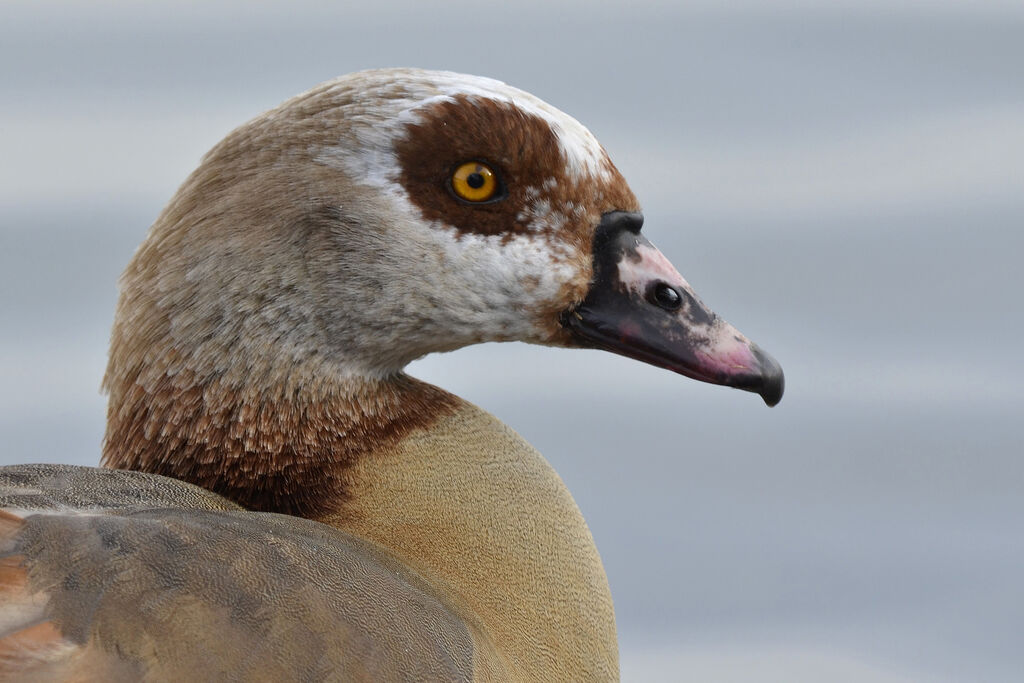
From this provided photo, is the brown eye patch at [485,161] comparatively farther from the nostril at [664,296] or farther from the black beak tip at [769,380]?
the black beak tip at [769,380]

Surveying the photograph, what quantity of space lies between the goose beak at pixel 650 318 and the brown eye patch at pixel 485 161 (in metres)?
0.11

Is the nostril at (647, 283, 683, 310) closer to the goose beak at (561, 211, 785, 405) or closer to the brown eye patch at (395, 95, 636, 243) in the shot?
the goose beak at (561, 211, 785, 405)

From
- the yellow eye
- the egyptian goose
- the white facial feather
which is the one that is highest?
the white facial feather

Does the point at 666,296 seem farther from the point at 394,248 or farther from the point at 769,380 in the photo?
the point at 394,248

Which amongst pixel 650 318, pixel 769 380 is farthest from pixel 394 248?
pixel 769 380

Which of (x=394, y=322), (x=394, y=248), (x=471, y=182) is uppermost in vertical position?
(x=471, y=182)

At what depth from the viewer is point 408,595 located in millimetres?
2256

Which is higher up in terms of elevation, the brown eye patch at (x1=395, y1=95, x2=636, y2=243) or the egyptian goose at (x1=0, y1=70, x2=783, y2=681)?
the brown eye patch at (x1=395, y1=95, x2=636, y2=243)

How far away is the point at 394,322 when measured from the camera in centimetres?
252

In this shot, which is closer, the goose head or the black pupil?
the goose head

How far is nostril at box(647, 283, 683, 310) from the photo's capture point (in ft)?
8.46

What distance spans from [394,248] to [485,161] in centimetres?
18

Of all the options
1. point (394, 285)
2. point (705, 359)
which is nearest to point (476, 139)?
point (394, 285)

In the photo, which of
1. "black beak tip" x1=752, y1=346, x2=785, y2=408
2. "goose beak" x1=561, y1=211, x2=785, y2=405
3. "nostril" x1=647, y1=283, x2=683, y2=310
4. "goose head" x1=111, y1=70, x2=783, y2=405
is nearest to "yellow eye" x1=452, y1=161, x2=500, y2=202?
"goose head" x1=111, y1=70, x2=783, y2=405
